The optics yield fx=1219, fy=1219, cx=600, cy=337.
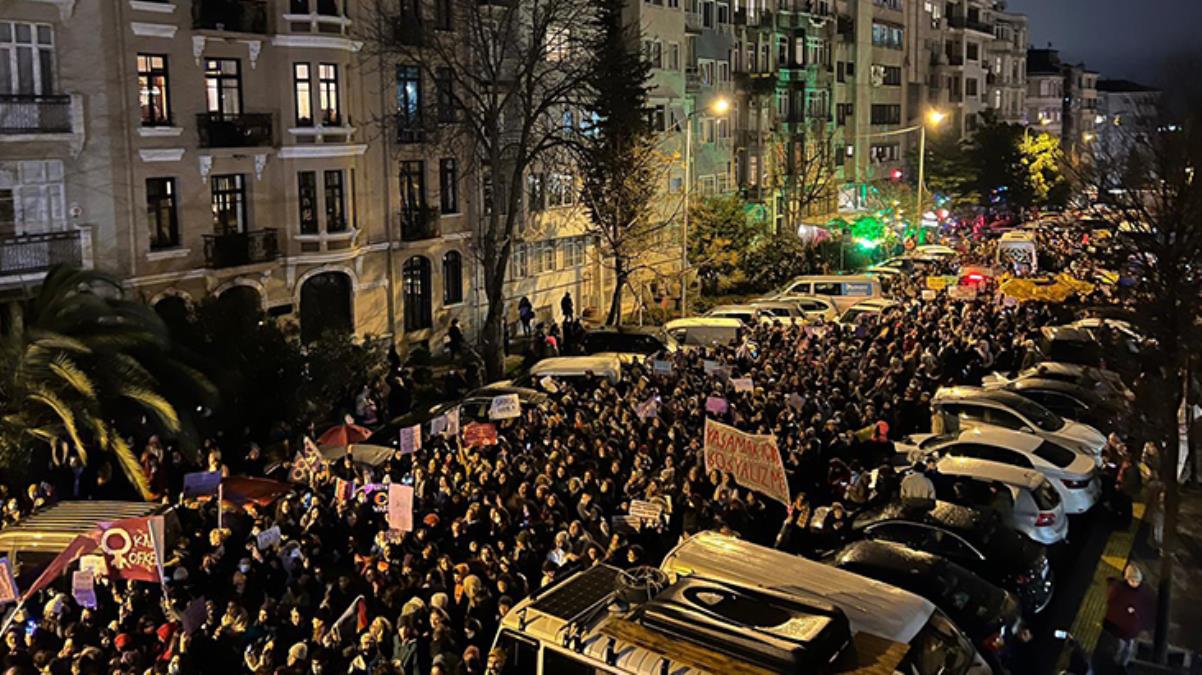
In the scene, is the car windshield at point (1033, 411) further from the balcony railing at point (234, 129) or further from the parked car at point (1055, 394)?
the balcony railing at point (234, 129)

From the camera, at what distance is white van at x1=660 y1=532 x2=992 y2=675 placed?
1085 cm

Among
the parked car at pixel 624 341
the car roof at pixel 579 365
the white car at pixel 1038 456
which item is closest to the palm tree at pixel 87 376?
the car roof at pixel 579 365

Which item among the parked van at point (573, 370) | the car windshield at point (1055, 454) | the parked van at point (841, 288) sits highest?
the parked van at point (841, 288)

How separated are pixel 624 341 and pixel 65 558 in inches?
740

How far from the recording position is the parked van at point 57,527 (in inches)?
610

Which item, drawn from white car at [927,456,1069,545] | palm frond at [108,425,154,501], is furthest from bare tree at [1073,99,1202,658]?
palm frond at [108,425,154,501]

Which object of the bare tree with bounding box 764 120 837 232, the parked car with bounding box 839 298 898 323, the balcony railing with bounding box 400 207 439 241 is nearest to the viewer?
the parked car with bounding box 839 298 898 323

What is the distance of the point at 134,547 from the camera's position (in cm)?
1427

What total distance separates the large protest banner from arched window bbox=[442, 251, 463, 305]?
23295mm

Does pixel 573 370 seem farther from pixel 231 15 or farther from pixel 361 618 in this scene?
pixel 361 618

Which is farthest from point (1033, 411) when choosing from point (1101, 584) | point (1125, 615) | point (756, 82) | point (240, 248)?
point (756, 82)

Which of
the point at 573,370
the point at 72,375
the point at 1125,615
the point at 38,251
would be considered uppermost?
the point at 38,251

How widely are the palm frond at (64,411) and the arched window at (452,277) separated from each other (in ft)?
66.4

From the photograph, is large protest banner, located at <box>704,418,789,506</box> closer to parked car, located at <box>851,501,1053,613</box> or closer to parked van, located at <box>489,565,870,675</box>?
parked car, located at <box>851,501,1053,613</box>
